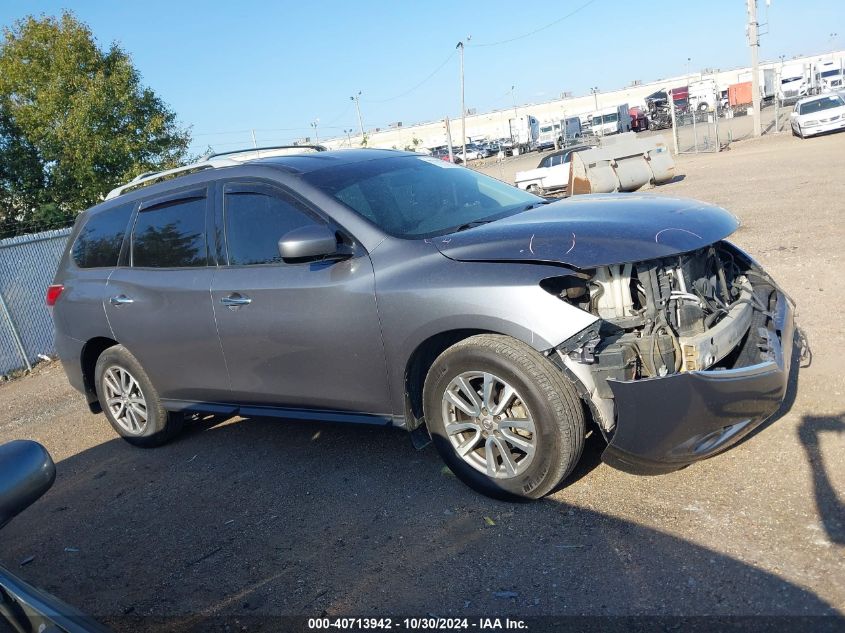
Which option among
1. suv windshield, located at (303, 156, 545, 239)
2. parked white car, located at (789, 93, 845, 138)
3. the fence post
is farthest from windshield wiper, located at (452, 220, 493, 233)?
parked white car, located at (789, 93, 845, 138)

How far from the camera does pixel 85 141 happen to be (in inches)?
719

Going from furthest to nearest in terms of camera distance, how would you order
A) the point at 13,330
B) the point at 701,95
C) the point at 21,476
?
1. the point at 701,95
2. the point at 13,330
3. the point at 21,476

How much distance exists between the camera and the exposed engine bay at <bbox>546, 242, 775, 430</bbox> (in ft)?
10.9

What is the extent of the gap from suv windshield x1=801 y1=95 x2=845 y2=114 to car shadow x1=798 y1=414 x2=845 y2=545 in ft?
82.3

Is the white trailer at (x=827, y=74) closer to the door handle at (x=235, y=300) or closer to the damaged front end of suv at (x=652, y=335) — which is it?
the damaged front end of suv at (x=652, y=335)

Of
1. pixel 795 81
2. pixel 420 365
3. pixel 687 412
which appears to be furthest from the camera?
pixel 795 81

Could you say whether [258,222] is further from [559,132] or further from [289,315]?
[559,132]

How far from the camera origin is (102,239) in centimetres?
573

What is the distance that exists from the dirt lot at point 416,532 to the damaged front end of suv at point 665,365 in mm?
376

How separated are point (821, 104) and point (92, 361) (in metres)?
26.8

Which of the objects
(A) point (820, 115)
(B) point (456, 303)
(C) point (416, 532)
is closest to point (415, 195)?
(B) point (456, 303)

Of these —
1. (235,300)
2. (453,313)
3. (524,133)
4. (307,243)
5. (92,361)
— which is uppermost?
(307,243)

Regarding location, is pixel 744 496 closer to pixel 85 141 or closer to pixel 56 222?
pixel 85 141

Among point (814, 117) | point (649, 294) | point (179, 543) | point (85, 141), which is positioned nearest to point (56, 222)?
point (85, 141)
